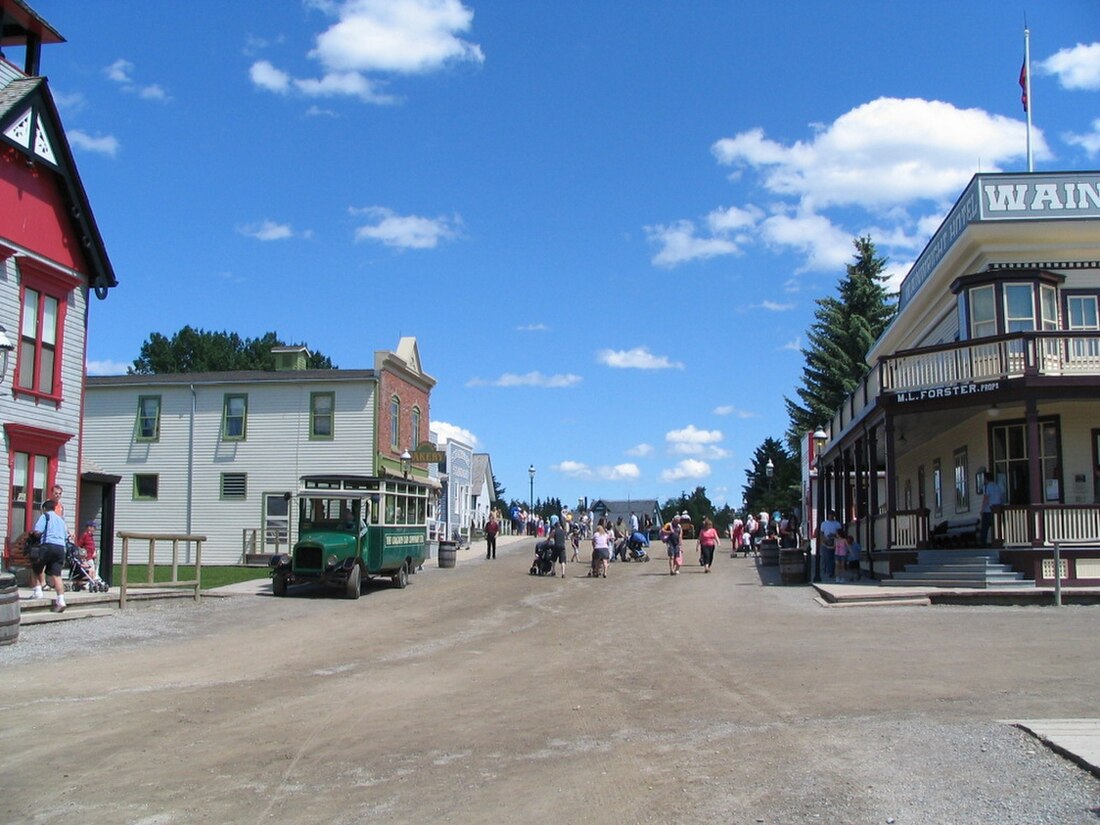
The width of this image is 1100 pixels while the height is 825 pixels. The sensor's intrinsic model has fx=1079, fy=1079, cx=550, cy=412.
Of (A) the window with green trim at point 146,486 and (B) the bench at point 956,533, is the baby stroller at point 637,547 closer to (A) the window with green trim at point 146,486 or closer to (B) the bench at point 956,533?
(B) the bench at point 956,533

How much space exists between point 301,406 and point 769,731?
107ft

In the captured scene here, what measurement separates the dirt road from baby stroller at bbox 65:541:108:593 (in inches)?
156

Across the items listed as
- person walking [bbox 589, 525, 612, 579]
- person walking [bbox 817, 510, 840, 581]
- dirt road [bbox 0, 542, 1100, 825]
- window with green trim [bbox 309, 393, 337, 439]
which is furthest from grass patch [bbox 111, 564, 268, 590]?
person walking [bbox 817, 510, 840, 581]

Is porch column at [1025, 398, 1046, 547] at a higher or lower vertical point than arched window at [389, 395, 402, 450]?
lower

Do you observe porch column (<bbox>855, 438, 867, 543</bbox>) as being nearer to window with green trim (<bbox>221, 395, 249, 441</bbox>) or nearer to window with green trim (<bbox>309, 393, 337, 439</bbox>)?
window with green trim (<bbox>309, 393, 337, 439</bbox>)

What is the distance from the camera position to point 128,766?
28.1 ft

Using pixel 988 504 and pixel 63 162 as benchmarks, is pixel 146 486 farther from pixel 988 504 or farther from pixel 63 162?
pixel 988 504

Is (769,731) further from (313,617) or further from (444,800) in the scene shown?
(313,617)

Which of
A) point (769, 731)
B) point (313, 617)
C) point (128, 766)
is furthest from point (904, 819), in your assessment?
point (313, 617)

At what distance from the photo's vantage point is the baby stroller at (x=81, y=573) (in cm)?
2156

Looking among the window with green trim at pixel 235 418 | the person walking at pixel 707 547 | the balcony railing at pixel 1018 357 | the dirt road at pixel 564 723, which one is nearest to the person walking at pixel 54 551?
the dirt road at pixel 564 723

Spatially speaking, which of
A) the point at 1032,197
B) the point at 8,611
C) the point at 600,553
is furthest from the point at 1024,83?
the point at 8,611

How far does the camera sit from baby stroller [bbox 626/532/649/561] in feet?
127

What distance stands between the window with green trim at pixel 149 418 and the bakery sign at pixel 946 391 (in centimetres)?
2802
